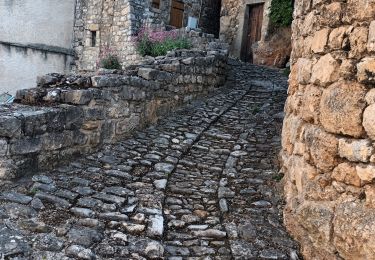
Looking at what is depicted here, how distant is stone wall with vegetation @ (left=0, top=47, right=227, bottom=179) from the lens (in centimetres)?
342

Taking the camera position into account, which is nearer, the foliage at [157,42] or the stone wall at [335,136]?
the stone wall at [335,136]

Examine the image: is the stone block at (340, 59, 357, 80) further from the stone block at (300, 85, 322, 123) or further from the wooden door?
the wooden door

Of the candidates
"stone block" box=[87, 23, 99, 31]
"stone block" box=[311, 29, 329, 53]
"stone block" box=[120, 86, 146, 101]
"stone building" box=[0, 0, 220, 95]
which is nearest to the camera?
"stone block" box=[311, 29, 329, 53]

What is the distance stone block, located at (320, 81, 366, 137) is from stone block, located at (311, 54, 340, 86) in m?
0.06

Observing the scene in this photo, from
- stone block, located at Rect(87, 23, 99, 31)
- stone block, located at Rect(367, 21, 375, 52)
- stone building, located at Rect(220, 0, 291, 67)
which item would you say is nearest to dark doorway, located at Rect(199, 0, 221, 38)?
stone building, located at Rect(220, 0, 291, 67)

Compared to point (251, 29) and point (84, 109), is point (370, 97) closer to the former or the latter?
point (84, 109)

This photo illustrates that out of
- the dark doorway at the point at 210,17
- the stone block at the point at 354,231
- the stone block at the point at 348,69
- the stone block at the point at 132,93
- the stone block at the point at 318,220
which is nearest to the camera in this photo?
the stone block at the point at 354,231

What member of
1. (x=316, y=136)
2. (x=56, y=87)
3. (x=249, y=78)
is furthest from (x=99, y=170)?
(x=249, y=78)

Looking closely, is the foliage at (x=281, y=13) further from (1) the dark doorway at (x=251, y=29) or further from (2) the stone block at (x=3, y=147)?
(2) the stone block at (x=3, y=147)

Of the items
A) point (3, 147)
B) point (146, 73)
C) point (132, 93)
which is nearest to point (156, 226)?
point (3, 147)

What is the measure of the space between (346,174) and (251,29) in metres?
11.5

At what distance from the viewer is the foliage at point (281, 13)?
11.0 meters

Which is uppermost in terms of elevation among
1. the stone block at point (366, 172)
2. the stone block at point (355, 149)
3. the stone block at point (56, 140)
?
the stone block at point (355, 149)

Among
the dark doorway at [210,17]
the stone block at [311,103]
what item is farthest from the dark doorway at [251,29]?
the stone block at [311,103]
